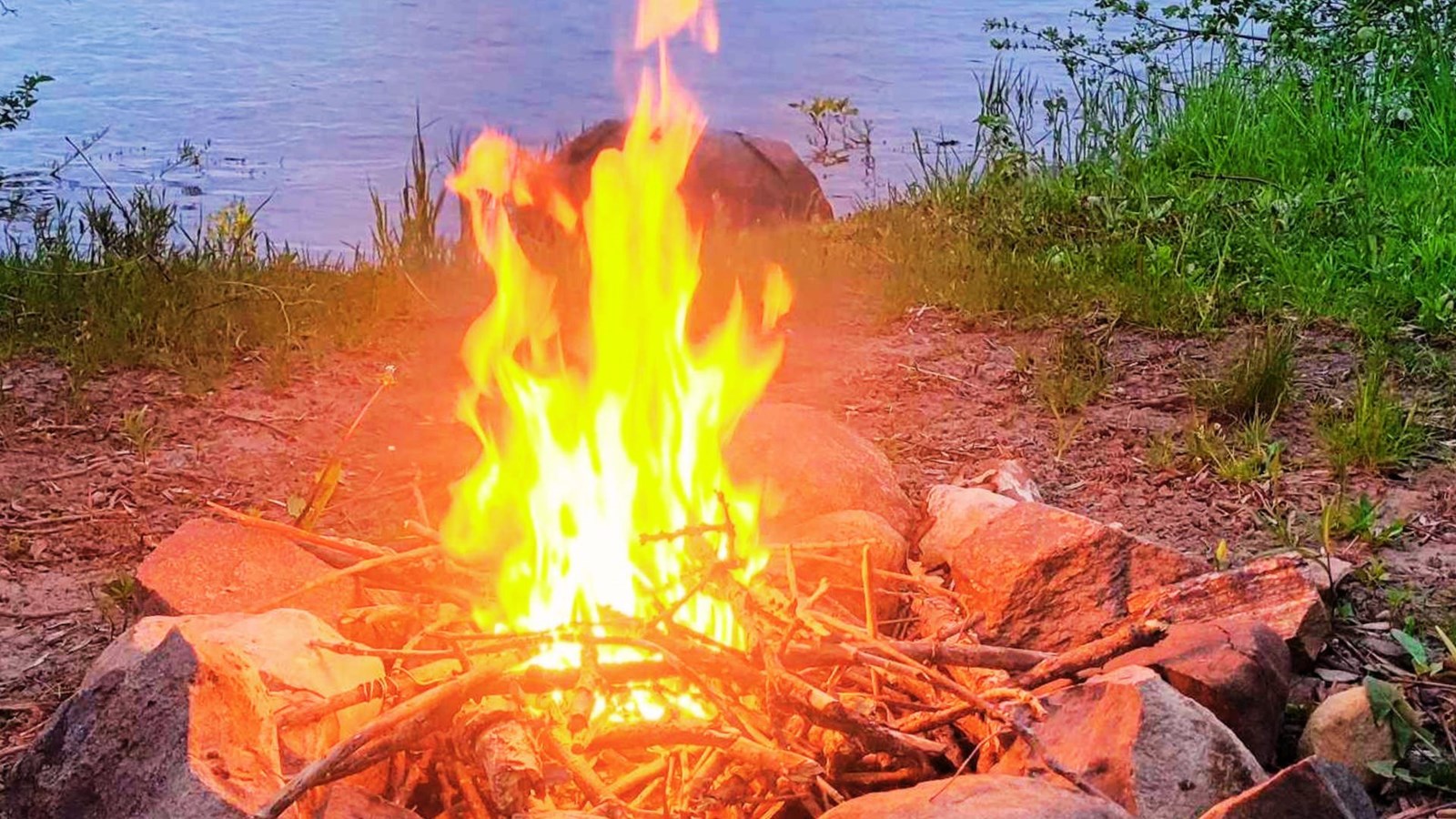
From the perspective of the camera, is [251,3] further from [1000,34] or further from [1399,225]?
[1399,225]

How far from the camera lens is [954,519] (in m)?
3.37

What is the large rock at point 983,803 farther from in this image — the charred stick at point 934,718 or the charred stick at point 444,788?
the charred stick at point 444,788

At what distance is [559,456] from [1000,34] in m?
Answer: 10.0

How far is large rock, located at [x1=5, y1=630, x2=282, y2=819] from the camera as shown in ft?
7.11

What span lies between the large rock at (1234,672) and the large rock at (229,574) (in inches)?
67.9

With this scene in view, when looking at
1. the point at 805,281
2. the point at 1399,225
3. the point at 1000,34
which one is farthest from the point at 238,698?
the point at 1000,34

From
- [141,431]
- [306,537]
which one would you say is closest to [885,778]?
[306,537]

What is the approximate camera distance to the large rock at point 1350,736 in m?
2.71

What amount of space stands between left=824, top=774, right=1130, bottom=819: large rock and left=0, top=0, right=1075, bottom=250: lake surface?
6504 mm

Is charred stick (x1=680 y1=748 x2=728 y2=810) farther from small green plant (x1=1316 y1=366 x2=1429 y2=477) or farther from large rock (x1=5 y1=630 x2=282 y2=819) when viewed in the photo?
small green plant (x1=1316 y1=366 x2=1429 y2=477)

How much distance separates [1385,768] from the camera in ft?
8.74

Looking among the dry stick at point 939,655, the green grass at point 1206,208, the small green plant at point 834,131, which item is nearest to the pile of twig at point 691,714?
the dry stick at point 939,655

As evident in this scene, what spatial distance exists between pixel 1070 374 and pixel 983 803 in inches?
107

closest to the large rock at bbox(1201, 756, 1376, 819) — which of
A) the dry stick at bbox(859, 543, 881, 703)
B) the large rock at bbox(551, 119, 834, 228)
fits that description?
the dry stick at bbox(859, 543, 881, 703)
